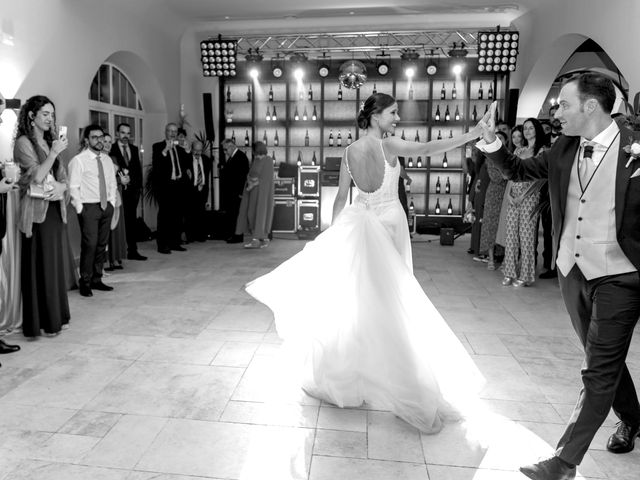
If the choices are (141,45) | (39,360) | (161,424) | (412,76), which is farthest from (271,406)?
(412,76)

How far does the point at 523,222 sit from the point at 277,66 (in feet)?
22.6

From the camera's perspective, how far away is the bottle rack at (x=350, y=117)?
11.4 metres

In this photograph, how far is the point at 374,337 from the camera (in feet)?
9.23

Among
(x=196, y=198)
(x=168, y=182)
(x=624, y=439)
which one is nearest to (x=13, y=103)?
(x=168, y=182)

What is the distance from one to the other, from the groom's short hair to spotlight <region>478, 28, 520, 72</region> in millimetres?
8249

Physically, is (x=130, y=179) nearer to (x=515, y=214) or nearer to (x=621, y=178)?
(x=515, y=214)

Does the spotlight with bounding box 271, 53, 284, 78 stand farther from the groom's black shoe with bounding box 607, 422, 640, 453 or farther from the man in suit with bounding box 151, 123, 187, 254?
the groom's black shoe with bounding box 607, 422, 640, 453

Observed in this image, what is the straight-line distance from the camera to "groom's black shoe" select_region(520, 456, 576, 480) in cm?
214

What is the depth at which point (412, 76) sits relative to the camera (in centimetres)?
1128

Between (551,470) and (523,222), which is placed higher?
(523,222)

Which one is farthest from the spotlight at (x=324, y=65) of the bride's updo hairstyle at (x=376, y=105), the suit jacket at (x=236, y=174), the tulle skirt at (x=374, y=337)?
the tulle skirt at (x=374, y=337)

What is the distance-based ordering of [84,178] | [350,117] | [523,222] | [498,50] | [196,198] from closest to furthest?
[84,178] → [523,222] → [196,198] → [498,50] → [350,117]

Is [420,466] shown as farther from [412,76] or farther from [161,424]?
[412,76]

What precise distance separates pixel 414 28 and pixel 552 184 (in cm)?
879
